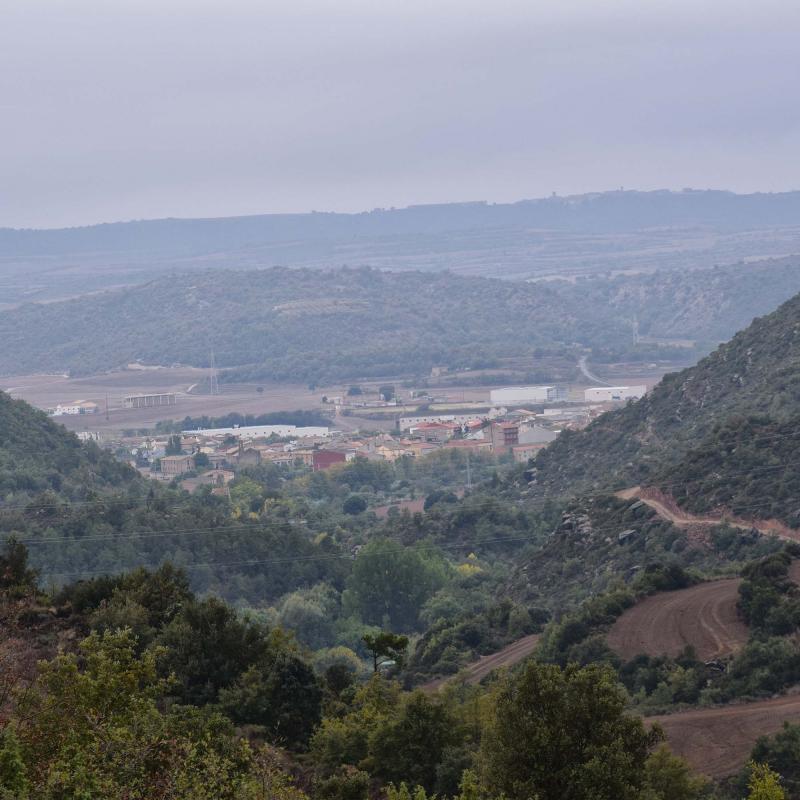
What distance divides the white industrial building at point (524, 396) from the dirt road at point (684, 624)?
121 m

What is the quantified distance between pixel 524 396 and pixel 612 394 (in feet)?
37.8

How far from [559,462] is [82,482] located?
2452 centimetres

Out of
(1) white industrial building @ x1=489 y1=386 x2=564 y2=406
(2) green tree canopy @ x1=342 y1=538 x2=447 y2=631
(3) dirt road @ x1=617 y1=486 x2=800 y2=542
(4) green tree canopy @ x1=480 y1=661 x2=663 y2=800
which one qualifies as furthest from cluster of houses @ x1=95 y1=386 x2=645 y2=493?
(4) green tree canopy @ x1=480 y1=661 x2=663 y2=800

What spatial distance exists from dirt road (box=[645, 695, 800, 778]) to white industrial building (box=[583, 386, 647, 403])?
12301cm

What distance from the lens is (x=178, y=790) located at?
53.1 feet

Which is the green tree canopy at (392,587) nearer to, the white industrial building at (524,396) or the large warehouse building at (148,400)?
the white industrial building at (524,396)

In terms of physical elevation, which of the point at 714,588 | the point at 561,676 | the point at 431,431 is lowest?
the point at 431,431

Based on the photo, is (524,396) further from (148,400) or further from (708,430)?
(708,430)

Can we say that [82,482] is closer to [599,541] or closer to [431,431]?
[599,541]

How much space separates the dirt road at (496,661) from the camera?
3906 centimetres

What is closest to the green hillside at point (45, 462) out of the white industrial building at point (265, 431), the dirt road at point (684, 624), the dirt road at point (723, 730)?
the dirt road at point (684, 624)

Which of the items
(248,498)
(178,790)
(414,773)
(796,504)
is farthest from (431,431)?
(178,790)

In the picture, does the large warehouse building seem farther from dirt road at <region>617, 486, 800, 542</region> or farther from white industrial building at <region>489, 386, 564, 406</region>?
dirt road at <region>617, 486, 800, 542</region>

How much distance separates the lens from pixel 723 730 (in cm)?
2919
